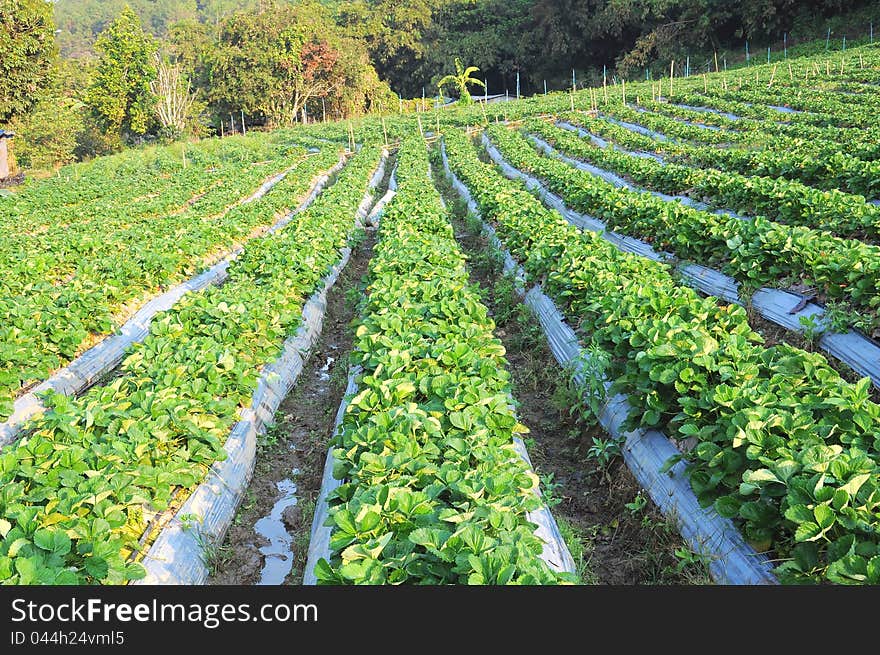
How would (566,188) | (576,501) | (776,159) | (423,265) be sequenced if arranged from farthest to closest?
(566,188) → (776,159) → (423,265) → (576,501)

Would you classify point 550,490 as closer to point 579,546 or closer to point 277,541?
point 579,546

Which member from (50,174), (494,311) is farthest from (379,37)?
(494,311)

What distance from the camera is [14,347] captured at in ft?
19.8

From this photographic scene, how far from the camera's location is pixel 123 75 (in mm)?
38375

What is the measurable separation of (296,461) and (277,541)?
1008mm

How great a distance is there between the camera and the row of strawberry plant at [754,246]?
5.55 m

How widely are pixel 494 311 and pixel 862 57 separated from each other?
28273 millimetres

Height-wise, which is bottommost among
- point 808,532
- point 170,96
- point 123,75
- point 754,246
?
point 808,532

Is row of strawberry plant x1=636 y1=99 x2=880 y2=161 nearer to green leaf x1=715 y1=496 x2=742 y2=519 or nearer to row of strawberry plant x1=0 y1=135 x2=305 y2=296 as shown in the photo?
green leaf x1=715 y1=496 x2=742 y2=519

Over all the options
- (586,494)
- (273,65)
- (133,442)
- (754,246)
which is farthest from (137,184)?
(586,494)

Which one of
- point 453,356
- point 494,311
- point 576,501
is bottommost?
point 576,501

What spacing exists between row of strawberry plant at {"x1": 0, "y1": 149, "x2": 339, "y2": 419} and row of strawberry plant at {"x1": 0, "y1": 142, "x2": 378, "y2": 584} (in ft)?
4.99

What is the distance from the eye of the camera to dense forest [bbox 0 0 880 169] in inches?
1412

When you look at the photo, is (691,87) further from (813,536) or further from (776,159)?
(813,536)
